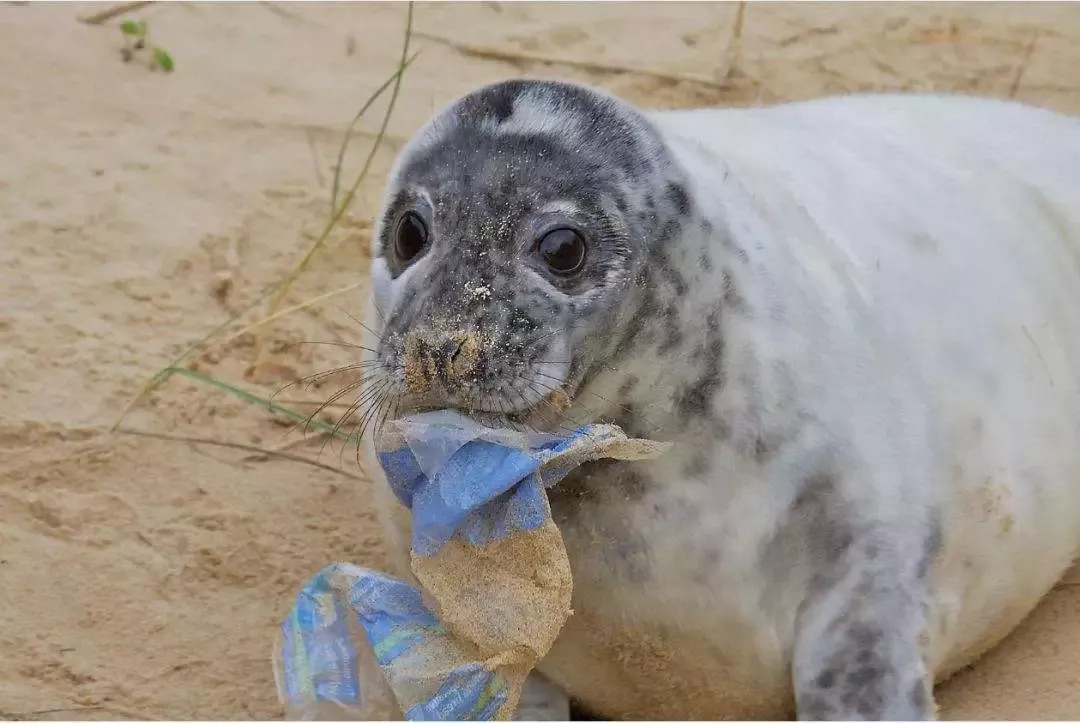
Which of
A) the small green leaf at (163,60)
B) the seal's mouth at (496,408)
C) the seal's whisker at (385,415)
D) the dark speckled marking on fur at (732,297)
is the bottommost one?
the small green leaf at (163,60)

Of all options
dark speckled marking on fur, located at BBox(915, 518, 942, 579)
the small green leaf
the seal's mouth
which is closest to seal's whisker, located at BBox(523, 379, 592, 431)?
the seal's mouth

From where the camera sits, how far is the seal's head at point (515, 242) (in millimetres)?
1758

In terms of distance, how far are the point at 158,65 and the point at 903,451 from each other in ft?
9.56

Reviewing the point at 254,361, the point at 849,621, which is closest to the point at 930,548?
the point at 849,621

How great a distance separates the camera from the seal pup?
1.85 meters

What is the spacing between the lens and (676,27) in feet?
16.6

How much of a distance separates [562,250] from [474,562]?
0.42 metres

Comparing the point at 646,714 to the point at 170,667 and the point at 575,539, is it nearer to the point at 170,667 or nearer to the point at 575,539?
the point at 575,539

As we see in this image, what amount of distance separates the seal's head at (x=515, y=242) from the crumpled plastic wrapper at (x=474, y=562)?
0.06m

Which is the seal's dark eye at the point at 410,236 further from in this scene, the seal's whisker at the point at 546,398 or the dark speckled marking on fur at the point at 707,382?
the dark speckled marking on fur at the point at 707,382

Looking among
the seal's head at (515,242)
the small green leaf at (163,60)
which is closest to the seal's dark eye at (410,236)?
the seal's head at (515,242)

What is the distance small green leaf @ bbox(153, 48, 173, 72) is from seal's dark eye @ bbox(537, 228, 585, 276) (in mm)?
2727

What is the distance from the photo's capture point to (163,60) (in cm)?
423

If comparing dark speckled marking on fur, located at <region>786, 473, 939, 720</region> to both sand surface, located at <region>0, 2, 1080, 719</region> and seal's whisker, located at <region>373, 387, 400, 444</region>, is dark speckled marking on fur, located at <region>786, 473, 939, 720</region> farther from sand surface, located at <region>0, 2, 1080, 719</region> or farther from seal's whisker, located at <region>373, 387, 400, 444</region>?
seal's whisker, located at <region>373, 387, 400, 444</region>
